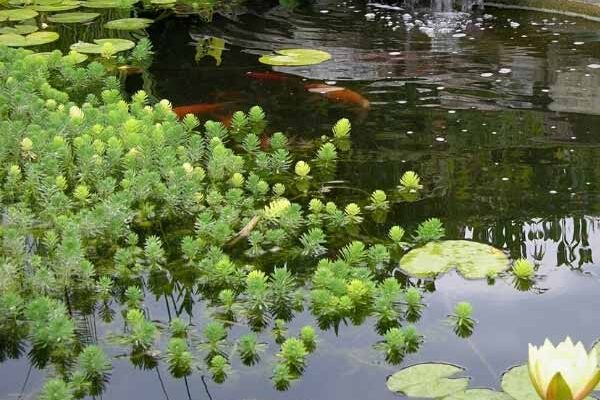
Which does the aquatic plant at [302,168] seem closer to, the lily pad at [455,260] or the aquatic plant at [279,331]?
the lily pad at [455,260]

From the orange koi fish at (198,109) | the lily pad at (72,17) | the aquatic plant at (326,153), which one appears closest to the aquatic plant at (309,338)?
the aquatic plant at (326,153)

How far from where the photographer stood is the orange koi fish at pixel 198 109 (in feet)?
17.5

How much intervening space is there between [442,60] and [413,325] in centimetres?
366

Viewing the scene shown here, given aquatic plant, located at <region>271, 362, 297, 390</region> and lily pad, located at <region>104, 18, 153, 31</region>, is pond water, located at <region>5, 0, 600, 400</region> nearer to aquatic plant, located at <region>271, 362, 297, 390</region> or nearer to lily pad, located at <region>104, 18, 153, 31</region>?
aquatic plant, located at <region>271, 362, 297, 390</region>

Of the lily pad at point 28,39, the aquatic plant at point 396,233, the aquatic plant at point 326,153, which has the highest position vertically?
the lily pad at point 28,39

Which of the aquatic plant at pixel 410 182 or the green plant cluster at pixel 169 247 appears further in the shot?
the aquatic plant at pixel 410 182

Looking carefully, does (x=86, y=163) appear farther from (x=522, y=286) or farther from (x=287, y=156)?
(x=522, y=286)

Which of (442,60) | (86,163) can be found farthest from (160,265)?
(442,60)

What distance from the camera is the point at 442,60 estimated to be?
6.52 m

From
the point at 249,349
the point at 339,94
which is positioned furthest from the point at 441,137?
the point at 249,349

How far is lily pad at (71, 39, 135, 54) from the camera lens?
664 centimetres

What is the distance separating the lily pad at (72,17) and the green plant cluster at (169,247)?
3.04 metres

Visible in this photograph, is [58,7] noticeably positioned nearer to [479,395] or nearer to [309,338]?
[309,338]

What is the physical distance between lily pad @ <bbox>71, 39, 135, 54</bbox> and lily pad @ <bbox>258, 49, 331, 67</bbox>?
1.04 meters
